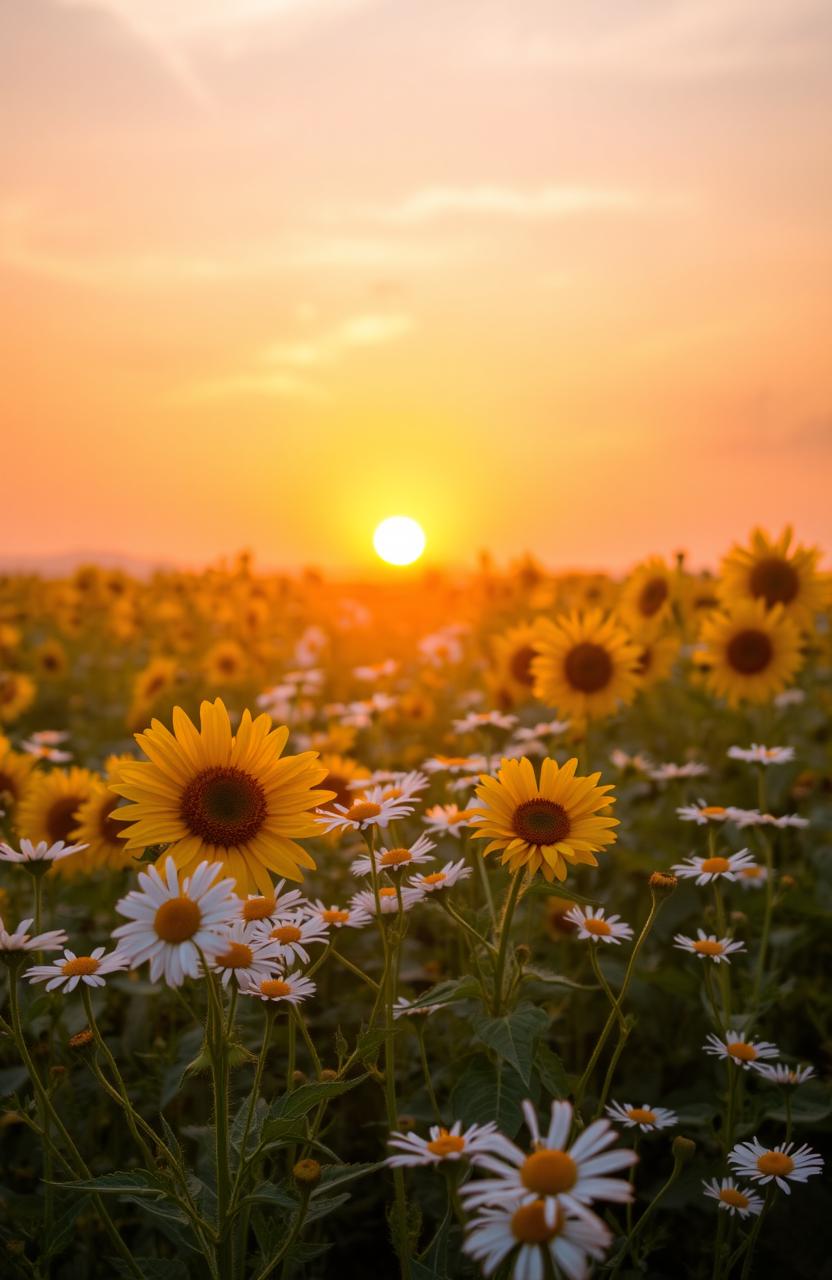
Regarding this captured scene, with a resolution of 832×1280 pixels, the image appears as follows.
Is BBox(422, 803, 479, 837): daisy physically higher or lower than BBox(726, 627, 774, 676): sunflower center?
lower

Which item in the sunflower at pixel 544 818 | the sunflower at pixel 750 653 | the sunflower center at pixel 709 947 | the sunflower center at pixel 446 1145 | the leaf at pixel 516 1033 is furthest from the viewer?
the sunflower at pixel 750 653

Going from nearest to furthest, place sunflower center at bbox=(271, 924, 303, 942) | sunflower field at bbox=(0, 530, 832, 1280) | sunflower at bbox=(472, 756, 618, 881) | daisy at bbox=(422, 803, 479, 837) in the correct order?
sunflower field at bbox=(0, 530, 832, 1280) → sunflower at bbox=(472, 756, 618, 881) → sunflower center at bbox=(271, 924, 303, 942) → daisy at bbox=(422, 803, 479, 837)

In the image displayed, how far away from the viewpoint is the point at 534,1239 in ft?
→ 4.53

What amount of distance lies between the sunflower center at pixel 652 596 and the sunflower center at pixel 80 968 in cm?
505

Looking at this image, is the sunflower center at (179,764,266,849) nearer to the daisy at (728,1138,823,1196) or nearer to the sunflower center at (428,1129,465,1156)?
the sunflower center at (428,1129,465,1156)

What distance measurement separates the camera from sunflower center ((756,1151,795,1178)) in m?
2.18

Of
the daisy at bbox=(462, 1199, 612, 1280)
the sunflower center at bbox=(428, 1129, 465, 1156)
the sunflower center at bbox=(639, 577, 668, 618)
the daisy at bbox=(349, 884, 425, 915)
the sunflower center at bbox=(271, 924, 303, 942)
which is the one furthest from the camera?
the sunflower center at bbox=(639, 577, 668, 618)

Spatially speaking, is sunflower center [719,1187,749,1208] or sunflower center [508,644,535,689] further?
sunflower center [508,644,535,689]

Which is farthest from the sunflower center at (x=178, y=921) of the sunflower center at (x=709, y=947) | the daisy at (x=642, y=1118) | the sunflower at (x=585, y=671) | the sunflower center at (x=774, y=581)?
the sunflower center at (x=774, y=581)

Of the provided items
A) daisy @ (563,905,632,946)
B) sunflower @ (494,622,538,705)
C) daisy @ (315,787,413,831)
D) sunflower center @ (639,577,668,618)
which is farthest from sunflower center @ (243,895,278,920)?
sunflower center @ (639,577,668,618)

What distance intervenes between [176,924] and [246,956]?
0.37 m

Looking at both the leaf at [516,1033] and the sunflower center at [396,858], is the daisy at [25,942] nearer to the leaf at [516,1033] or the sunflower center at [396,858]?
the sunflower center at [396,858]

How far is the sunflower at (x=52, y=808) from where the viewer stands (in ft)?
13.6

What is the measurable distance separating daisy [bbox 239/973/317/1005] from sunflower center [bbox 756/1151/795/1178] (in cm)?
106
